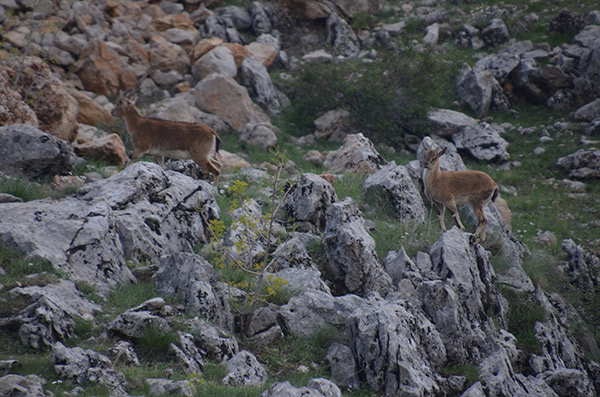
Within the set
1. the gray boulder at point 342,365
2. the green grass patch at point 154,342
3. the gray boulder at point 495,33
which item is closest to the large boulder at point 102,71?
the gray boulder at point 495,33

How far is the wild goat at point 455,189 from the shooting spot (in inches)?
495

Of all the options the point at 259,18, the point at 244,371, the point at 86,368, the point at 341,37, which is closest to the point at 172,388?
the point at 86,368

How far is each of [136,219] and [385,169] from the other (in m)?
6.00

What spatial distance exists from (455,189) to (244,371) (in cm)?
760

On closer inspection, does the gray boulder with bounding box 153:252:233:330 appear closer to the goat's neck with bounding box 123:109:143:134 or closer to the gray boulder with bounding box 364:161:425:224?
the gray boulder with bounding box 364:161:425:224

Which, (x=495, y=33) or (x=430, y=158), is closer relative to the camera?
(x=430, y=158)

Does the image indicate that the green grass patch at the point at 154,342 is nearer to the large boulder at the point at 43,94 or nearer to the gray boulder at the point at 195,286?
the gray boulder at the point at 195,286

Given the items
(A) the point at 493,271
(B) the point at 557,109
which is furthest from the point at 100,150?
(B) the point at 557,109

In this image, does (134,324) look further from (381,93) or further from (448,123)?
(448,123)

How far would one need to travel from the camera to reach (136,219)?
9328 mm

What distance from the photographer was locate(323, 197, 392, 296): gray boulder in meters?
9.46

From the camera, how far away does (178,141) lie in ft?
44.9

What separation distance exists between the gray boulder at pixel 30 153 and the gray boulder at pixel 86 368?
20.6 feet

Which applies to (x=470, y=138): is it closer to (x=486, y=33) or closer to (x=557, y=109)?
(x=557, y=109)
